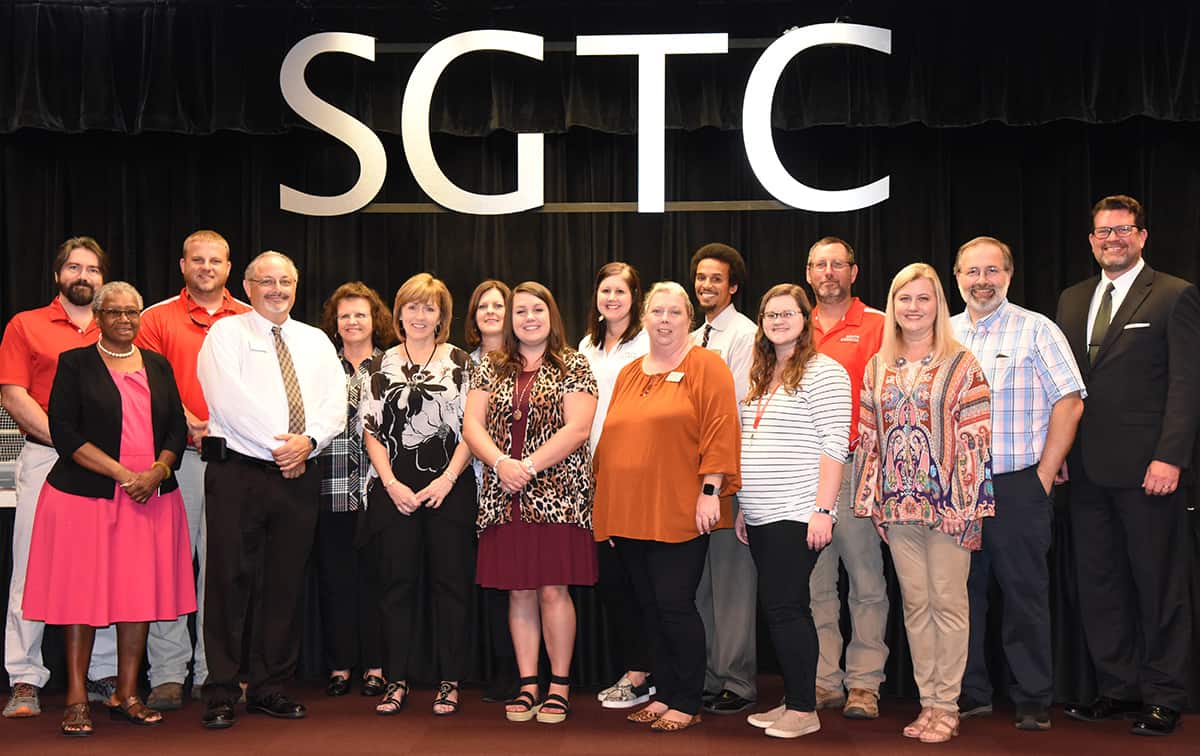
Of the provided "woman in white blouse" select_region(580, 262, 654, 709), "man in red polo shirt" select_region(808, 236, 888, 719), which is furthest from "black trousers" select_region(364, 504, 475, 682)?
"man in red polo shirt" select_region(808, 236, 888, 719)

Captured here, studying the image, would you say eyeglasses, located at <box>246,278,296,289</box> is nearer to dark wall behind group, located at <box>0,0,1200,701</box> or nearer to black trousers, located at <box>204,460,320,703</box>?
black trousers, located at <box>204,460,320,703</box>

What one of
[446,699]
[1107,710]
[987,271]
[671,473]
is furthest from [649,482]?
[1107,710]

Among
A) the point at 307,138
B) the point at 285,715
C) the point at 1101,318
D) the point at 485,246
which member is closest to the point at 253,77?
the point at 307,138

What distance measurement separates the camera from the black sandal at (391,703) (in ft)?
13.7

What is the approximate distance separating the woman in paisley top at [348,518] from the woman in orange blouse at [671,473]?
1.18 metres

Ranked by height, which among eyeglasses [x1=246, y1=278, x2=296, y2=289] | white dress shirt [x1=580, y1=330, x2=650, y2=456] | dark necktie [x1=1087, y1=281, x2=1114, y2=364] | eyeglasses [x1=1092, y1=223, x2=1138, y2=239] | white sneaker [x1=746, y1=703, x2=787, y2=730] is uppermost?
eyeglasses [x1=1092, y1=223, x2=1138, y2=239]

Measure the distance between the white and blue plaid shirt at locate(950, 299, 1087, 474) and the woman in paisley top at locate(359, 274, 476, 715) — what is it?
2.00 m

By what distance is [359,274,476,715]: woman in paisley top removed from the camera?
420cm

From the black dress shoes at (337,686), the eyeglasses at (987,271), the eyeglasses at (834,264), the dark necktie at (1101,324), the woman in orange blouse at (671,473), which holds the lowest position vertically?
the black dress shoes at (337,686)

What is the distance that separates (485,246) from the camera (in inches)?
218

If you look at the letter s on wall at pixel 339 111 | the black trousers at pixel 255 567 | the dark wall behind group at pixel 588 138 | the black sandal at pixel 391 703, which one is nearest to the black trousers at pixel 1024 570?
the dark wall behind group at pixel 588 138

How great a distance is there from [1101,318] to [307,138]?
12.4 feet

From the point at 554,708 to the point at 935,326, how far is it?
77.5 inches

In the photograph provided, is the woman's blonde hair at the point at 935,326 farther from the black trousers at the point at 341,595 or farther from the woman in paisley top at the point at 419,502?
the black trousers at the point at 341,595
